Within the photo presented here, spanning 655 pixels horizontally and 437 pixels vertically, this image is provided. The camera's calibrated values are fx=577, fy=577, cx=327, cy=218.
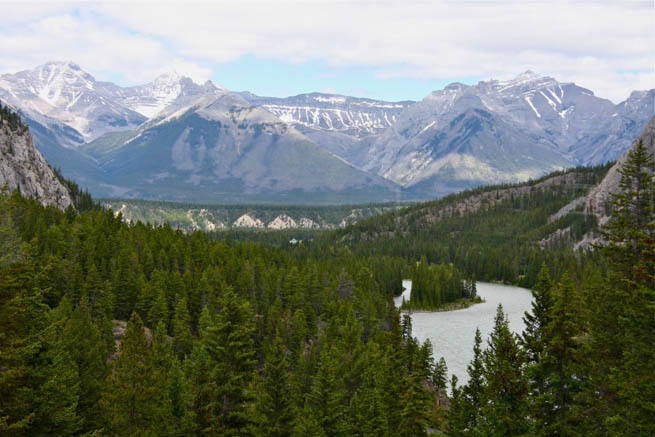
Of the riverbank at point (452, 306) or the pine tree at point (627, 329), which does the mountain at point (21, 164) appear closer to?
the riverbank at point (452, 306)

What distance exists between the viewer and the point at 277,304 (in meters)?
101

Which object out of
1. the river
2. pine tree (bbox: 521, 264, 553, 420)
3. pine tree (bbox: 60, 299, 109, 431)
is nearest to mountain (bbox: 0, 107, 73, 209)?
the river

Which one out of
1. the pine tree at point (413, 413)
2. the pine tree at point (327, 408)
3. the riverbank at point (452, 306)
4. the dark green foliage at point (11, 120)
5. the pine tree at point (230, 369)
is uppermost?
the dark green foliage at point (11, 120)

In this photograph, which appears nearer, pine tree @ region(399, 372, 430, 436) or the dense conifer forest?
the dense conifer forest

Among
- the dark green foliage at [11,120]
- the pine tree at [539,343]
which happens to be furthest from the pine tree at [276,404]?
the dark green foliage at [11,120]

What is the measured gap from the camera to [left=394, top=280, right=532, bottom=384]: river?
101 metres

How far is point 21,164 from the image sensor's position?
180000mm

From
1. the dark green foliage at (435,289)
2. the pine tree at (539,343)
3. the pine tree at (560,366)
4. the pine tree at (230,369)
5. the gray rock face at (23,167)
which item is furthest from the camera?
the gray rock face at (23,167)

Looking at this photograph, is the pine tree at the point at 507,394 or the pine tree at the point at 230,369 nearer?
the pine tree at the point at 507,394

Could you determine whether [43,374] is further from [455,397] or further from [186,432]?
[455,397]

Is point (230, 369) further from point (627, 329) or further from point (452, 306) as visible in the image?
point (452, 306)

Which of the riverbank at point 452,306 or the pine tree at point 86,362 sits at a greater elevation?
the pine tree at point 86,362

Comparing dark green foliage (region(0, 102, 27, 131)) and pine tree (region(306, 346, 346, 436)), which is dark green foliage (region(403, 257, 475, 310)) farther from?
dark green foliage (region(0, 102, 27, 131))

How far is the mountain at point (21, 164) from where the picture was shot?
562 ft
